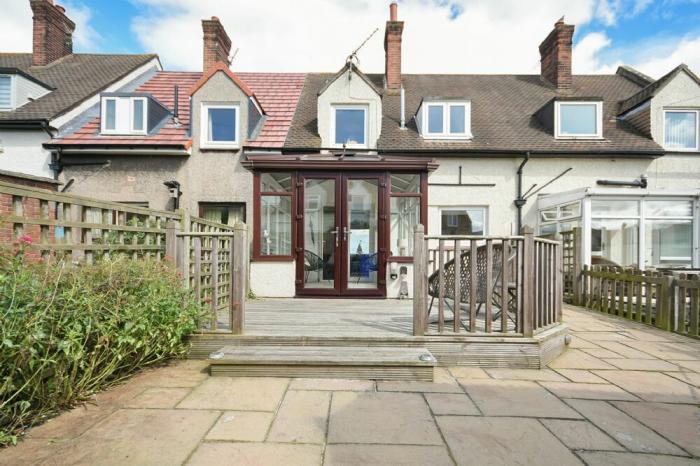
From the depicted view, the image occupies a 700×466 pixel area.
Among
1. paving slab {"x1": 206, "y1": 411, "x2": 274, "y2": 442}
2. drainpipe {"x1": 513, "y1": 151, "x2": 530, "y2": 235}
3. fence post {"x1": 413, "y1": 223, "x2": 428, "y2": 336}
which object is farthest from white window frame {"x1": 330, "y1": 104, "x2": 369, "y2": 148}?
paving slab {"x1": 206, "y1": 411, "x2": 274, "y2": 442}

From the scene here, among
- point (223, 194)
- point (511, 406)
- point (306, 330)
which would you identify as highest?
point (223, 194)

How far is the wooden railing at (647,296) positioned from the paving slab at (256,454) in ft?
18.8

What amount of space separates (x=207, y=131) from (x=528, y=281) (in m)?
7.69

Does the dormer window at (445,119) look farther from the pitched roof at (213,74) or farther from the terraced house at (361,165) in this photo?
the pitched roof at (213,74)

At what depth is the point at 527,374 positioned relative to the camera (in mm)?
3299

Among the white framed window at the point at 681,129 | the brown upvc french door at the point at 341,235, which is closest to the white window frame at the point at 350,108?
the brown upvc french door at the point at 341,235

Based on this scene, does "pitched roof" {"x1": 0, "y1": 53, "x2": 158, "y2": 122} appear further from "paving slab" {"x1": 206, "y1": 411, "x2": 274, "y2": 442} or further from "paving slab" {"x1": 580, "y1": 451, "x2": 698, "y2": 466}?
"paving slab" {"x1": 580, "y1": 451, "x2": 698, "y2": 466}

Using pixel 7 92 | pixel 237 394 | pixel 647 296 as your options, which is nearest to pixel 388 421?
pixel 237 394

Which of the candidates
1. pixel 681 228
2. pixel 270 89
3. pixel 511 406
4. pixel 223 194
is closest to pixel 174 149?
pixel 223 194

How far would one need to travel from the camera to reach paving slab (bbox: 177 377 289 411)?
8.54ft

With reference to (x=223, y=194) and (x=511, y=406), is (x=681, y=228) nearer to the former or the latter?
(x=511, y=406)

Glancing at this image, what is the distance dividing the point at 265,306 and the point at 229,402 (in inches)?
106

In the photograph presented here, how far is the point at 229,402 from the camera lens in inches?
104

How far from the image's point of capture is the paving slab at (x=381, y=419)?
86.4 inches
